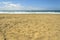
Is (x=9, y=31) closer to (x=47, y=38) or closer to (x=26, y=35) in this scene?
(x=26, y=35)

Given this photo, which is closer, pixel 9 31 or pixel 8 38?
pixel 8 38

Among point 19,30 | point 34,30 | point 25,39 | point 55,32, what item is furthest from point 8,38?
point 55,32

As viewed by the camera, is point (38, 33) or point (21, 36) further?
point (38, 33)

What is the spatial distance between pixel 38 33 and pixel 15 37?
1.02m

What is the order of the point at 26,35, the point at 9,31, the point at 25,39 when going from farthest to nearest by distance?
the point at 9,31, the point at 26,35, the point at 25,39

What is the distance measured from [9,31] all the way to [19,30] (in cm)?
46

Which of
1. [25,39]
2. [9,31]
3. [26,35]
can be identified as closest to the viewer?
[25,39]

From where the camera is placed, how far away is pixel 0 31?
5.82 m

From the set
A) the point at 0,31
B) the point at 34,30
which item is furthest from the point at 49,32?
the point at 0,31

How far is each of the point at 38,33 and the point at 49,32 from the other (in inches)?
19.8

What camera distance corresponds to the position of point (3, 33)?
5.65 m

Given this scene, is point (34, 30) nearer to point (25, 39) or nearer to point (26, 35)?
point (26, 35)

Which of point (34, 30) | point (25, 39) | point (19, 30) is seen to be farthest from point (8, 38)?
point (34, 30)

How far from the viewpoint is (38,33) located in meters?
5.81
